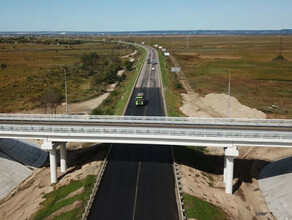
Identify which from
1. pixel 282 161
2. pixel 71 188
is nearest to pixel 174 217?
pixel 71 188

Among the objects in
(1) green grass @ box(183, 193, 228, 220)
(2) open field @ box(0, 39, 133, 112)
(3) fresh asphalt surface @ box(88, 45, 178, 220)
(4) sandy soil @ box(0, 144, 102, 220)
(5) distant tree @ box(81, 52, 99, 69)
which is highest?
(5) distant tree @ box(81, 52, 99, 69)

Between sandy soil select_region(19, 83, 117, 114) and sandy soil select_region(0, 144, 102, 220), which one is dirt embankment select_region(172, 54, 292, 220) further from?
sandy soil select_region(19, 83, 117, 114)

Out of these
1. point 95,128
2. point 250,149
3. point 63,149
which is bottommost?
point 250,149

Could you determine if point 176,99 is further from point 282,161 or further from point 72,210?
point 72,210

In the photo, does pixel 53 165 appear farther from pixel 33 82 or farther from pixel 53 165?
pixel 33 82

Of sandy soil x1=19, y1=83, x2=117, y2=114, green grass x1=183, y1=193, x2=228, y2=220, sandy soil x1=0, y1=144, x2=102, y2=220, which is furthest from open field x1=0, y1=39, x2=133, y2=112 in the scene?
green grass x1=183, y1=193, x2=228, y2=220

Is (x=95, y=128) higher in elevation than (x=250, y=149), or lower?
higher

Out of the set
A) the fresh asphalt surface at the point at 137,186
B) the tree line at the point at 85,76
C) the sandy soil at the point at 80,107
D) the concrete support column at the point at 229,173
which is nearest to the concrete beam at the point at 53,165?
the fresh asphalt surface at the point at 137,186
